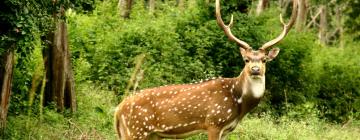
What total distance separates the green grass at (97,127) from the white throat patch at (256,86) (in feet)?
7.44

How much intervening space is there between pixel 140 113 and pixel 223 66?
8.61 m

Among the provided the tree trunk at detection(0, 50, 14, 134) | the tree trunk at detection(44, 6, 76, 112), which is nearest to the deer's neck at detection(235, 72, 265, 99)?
the tree trunk at detection(0, 50, 14, 134)

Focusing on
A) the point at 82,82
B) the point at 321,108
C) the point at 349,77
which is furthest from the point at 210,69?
the point at 349,77

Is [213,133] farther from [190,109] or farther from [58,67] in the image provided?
[58,67]

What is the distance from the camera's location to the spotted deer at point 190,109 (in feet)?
33.0

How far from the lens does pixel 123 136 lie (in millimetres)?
10172

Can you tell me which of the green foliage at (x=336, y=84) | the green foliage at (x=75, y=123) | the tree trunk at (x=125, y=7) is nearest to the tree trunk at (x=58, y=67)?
the green foliage at (x=75, y=123)

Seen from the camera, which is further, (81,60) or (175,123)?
(81,60)

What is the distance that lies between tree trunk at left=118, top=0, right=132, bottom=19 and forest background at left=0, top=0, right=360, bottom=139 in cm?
4

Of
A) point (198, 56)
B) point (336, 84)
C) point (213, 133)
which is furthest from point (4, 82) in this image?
point (336, 84)

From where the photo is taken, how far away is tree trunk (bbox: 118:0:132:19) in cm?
2130

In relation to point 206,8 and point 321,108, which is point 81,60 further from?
point 321,108

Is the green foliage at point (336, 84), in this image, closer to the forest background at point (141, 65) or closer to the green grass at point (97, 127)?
the forest background at point (141, 65)

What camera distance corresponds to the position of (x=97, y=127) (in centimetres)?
1242
